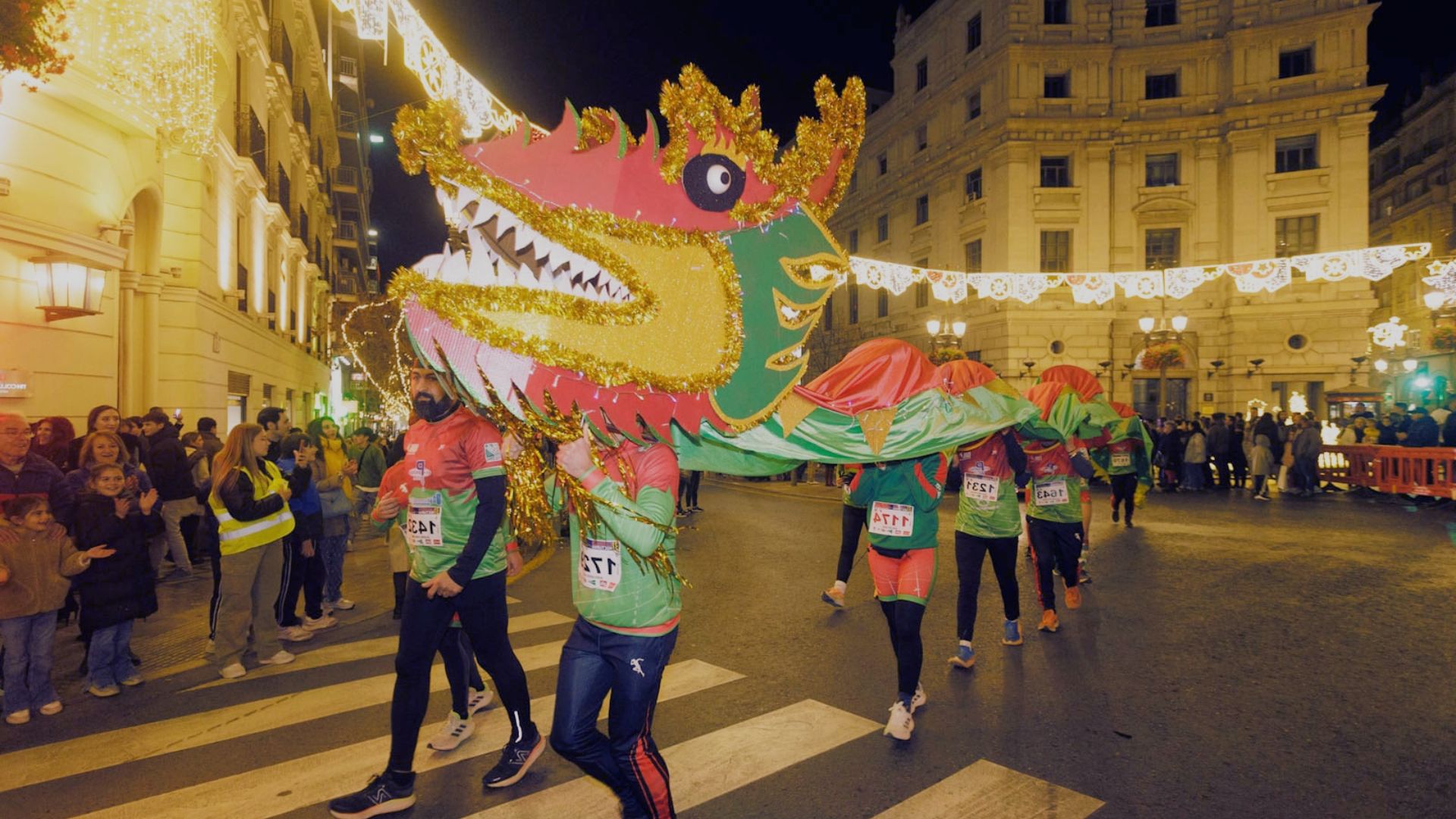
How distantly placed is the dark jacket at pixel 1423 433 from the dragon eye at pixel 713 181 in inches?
741

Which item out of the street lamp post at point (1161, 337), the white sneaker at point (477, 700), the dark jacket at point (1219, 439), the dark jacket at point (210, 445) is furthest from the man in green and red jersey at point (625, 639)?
the street lamp post at point (1161, 337)

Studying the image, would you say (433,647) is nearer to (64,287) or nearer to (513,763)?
(513,763)

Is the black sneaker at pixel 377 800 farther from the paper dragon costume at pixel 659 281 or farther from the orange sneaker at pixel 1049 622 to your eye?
the orange sneaker at pixel 1049 622

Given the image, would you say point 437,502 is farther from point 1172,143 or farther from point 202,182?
point 1172,143

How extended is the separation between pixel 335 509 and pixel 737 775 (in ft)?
16.5

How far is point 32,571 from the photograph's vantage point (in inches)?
188

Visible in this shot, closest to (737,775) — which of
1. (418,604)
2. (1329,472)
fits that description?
(418,604)

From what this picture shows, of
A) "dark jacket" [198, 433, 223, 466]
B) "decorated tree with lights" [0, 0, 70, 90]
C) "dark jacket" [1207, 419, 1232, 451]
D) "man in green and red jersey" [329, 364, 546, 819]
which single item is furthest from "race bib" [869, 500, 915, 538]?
"dark jacket" [1207, 419, 1232, 451]

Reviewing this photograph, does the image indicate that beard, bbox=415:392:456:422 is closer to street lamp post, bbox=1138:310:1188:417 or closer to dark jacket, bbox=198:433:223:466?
dark jacket, bbox=198:433:223:466

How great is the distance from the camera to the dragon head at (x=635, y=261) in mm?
2316

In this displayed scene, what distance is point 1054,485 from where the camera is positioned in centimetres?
640

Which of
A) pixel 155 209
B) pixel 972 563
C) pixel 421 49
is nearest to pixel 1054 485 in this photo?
pixel 972 563

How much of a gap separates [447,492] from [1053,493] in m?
4.81

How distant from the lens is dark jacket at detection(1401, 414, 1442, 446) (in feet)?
50.6
